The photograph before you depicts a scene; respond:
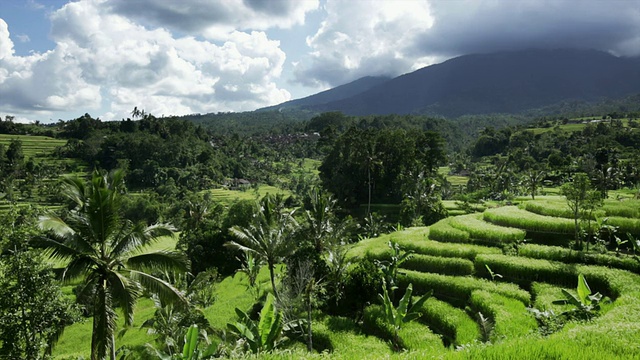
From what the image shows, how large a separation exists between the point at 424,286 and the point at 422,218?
21.9 m

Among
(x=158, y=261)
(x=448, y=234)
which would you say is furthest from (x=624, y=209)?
(x=158, y=261)

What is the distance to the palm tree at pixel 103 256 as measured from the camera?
10.7m

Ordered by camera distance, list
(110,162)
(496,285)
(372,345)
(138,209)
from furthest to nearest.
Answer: (110,162) → (138,209) → (496,285) → (372,345)

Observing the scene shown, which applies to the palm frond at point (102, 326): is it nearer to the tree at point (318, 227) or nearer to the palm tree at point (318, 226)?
the tree at point (318, 227)

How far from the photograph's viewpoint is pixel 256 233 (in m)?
19.8

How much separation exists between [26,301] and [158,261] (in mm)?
5768

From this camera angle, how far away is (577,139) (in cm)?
9544

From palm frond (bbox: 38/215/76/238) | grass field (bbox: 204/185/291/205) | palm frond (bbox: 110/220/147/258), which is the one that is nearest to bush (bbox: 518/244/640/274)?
palm frond (bbox: 110/220/147/258)

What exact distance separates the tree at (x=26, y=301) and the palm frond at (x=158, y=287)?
3806 mm

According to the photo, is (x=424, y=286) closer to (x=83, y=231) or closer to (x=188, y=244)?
(x=83, y=231)

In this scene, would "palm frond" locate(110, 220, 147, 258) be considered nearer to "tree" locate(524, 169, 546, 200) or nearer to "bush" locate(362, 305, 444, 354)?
"bush" locate(362, 305, 444, 354)

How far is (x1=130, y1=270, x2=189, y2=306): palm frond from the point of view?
11.3 meters

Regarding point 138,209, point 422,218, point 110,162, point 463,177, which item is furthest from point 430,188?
point 110,162

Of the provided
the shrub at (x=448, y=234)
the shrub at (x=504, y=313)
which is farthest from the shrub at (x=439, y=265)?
the shrub at (x=448, y=234)
